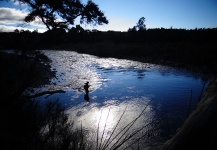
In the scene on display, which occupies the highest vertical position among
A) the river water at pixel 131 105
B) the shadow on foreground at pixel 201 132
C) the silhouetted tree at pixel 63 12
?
the silhouetted tree at pixel 63 12

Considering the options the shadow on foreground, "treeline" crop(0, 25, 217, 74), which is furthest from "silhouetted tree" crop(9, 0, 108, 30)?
the shadow on foreground

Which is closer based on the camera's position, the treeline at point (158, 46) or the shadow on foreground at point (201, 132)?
the shadow on foreground at point (201, 132)

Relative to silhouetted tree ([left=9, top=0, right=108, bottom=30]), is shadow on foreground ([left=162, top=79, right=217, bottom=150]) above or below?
below

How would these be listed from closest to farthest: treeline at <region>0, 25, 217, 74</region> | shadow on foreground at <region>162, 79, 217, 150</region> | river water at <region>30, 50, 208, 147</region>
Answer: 1. shadow on foreground at <region>162, 79, 217, 150</region>
2. river water at <region>30, 50, 208, 147</region>
3. treeline at <region>0, 25, 217, 74</region>

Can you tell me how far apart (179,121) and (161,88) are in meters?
6.43

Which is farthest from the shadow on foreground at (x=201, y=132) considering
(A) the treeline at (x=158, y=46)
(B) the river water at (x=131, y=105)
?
(A) the treeline at (x=158, y=46)

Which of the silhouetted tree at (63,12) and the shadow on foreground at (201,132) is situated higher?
the silhouetted tree at (63,12)

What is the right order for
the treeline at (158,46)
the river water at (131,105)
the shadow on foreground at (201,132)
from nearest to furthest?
the shadow on foreground at (201,132)
the river water at (131,105)
the treeline at (158,46)

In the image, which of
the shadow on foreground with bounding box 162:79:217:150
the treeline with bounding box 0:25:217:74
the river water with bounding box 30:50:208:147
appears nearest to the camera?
the shadow on foreground with bounding box 162:79:217:150

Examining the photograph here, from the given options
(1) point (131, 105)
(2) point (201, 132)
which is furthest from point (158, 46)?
(2) point (201, 132)

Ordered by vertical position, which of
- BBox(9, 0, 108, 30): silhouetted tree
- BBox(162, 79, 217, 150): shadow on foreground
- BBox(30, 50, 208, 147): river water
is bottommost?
BBox(30, 50, 208, 147): river water

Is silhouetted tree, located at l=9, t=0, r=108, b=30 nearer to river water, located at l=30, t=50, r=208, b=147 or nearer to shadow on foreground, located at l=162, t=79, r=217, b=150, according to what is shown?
river water, located at l=30, t=50, r=208, b=147

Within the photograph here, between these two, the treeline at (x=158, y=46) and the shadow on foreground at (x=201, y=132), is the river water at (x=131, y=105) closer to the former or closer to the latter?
the shadow on foreground at (x=201, y=132)

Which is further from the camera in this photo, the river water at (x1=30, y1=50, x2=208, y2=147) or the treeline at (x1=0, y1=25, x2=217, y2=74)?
the treeline at (x1=0, y1=25, x2=217, y2=74)
